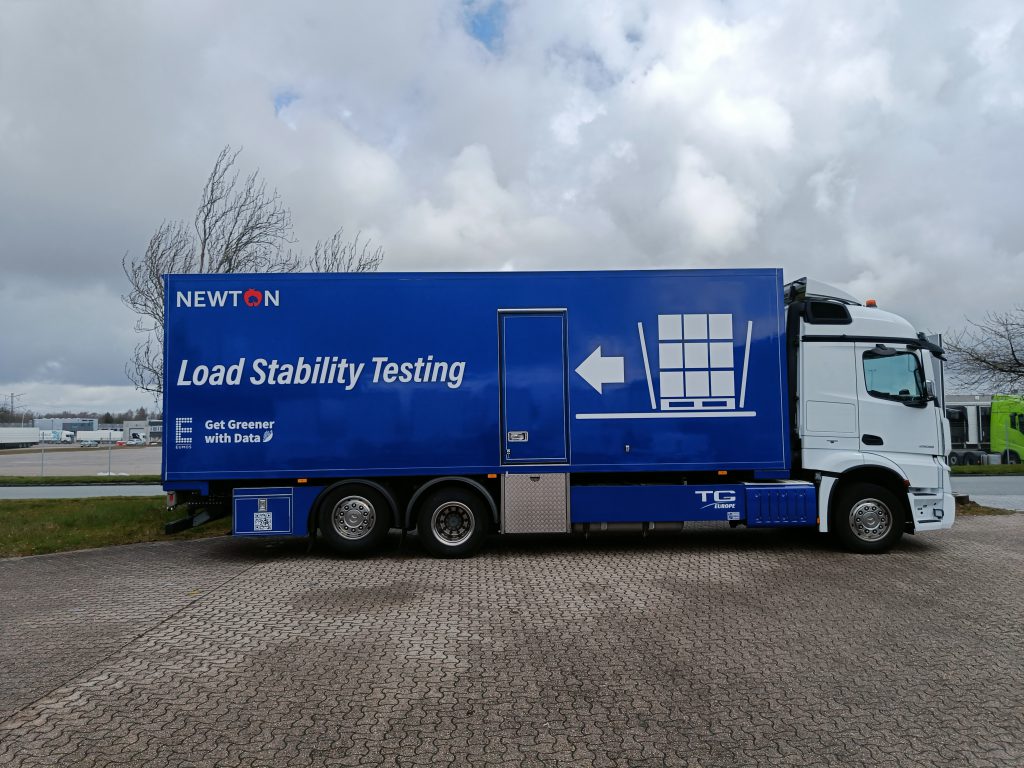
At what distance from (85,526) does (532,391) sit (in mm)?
7981

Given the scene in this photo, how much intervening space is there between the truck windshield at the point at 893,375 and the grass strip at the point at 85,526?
30.1ft

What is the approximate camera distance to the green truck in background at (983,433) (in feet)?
93.0

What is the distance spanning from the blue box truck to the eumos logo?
0.08 feet

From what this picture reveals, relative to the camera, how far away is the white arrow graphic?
841 centimetres

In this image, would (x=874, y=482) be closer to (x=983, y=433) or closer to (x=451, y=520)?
(x=451, y=520)

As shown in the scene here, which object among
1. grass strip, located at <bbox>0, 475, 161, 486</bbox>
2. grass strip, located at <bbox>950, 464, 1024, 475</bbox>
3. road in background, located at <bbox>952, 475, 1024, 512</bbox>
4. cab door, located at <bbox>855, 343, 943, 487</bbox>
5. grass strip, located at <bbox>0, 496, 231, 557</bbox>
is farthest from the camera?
grass strip, located at <bbox>950, 464, 1024, 475</bbox>

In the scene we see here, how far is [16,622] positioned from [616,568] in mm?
5634

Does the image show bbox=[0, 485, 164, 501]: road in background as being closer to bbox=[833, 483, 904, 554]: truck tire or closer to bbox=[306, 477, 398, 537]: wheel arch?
bbox=[306, 477, 398, 537]: wheel arch

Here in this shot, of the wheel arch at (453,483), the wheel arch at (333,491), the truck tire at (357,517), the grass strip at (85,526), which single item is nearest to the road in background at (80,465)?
the grass strip at (85,526)

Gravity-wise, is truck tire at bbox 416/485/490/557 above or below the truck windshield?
below

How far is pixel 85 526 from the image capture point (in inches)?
446

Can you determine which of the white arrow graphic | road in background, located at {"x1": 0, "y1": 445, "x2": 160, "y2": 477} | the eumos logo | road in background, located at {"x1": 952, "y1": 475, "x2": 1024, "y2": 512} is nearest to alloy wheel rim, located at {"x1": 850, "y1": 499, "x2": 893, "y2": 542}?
the white arrow graphic

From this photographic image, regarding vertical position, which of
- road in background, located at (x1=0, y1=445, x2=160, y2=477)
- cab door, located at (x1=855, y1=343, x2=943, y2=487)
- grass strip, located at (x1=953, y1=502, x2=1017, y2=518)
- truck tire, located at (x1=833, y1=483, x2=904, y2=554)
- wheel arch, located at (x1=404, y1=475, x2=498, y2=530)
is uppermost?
cab door, located at (x1=855, y1=343, x2=943, y2=487)

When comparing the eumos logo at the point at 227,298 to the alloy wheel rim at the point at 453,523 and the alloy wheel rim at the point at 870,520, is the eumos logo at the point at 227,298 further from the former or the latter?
the alloy wheel rim at the point at 870,520
